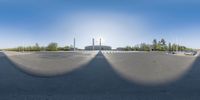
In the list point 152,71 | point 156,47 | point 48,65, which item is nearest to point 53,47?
point 156,47

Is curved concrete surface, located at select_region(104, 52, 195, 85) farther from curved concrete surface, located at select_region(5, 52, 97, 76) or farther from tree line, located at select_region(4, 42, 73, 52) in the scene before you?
tree line, located at select_region(4, 42, 73, 52)

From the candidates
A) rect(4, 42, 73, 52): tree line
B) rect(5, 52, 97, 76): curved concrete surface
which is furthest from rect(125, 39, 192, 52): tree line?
rect(5, 52, 97, 76): curved concrete surface

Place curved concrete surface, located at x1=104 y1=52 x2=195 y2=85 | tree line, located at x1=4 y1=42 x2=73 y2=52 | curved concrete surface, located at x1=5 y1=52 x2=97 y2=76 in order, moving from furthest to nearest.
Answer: tree line, located at x1=4 y1=42 x2=73 y2=52 < curved concrete surface, located at x1=5 y1=52 x2=97 y2=76 < curved concrete surface, located at x1=104 y1=52 x2=195 y2=85

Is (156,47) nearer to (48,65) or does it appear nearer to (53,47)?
(53,47)

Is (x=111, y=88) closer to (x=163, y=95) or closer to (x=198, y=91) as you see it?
(x=163, y=95)

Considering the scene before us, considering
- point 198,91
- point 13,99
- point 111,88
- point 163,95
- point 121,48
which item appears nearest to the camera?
point 13,99

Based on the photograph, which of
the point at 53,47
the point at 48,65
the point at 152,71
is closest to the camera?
the point at 152,71

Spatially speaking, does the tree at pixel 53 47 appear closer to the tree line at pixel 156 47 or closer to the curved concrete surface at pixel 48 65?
the tree line at pixel 156 47

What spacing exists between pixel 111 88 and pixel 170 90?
178 cm

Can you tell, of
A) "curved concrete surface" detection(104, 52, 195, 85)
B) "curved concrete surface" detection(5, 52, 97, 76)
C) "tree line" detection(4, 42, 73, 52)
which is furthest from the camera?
"tree line" detection(4, 42, 73, 52)

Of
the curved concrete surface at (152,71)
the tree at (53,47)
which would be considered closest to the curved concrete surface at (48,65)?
the curved concrete surface at (152,71)

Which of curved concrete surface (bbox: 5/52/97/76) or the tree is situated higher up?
the tree

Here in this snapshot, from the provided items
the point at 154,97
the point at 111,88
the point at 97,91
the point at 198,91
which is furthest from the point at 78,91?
the point at 198,91

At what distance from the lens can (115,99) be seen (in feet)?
25.1
